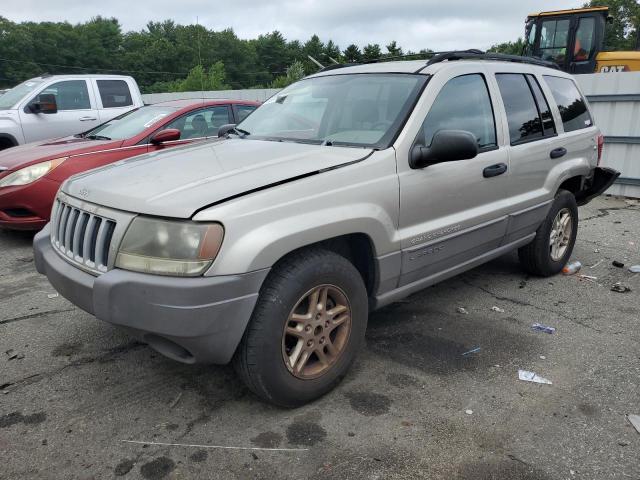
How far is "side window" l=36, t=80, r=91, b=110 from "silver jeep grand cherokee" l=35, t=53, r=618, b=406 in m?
5.83

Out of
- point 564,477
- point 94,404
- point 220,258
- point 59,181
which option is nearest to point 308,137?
point 220,258

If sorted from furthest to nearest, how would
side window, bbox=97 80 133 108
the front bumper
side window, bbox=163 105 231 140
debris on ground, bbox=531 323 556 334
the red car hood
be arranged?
side window, bbox=97 80 133 108, side window, bbox=163 105 231 140, the red car hood, debris on ground, bbox=531 323 556 334, the front bumper

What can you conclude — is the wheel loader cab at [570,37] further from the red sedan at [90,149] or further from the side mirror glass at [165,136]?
the side mirror glass at [165,136]

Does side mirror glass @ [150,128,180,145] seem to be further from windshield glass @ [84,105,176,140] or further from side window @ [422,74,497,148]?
side window @ [422,74,497,148]

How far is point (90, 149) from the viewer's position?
587 centimetres

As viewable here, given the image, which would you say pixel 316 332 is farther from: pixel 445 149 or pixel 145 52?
pixel 145 52

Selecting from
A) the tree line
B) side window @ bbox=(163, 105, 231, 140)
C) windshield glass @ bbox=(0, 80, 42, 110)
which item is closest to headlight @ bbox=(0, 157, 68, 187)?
side window @ bbox=(163, 105, 231, 140)

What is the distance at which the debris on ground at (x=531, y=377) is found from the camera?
3119mm

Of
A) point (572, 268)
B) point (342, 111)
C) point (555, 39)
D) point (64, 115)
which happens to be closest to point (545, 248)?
point (572, 268)

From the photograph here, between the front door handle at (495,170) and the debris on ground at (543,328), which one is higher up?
the front door handle at (495,170)

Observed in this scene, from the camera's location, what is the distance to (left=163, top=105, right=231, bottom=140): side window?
6473 mm

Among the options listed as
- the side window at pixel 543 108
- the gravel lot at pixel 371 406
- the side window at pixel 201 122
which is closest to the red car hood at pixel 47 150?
the side window at pixel 201 122

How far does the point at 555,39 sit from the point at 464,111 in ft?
37.1

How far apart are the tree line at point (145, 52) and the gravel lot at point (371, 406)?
62480 mm
